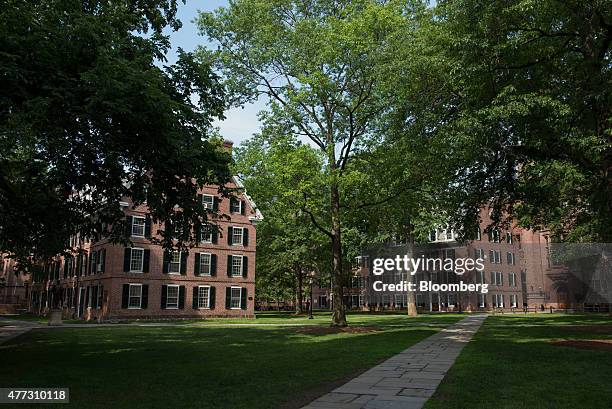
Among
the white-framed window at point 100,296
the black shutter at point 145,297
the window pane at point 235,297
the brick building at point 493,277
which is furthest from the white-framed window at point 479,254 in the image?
the white-framed window at point 100,296

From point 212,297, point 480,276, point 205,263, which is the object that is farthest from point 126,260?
point 480,276

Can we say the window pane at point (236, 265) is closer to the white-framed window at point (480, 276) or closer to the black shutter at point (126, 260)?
the black shutter at point (126, 260)

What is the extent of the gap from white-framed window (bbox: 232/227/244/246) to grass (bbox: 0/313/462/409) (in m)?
28.4

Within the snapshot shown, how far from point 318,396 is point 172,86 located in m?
8.73

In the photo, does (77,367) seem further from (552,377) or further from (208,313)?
(208,313)

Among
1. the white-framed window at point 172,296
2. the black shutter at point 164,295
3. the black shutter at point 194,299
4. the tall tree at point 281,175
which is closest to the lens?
the tall tree at point 281,175

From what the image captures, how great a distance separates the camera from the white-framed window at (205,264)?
4409cm

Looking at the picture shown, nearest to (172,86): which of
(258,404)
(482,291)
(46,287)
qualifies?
(258,404)

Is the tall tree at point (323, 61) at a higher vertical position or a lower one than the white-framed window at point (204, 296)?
higher

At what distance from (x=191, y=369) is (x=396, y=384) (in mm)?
4911

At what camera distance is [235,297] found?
45750 mm

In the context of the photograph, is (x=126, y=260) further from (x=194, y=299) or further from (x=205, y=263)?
(x=205, y=263)

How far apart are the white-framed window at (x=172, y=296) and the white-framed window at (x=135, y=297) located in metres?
2.36

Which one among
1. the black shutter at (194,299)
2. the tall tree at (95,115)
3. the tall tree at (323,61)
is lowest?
the black shutter at (194,299)
